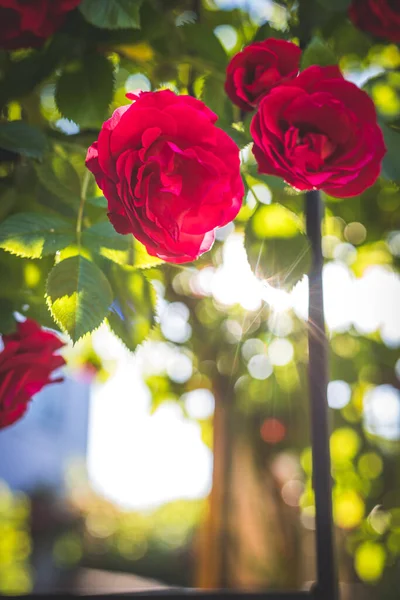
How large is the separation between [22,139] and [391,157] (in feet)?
1.47

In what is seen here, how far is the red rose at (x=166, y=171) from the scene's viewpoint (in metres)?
0.49

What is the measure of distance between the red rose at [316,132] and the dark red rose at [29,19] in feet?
1.10

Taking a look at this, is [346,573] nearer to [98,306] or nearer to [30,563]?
[98,306]

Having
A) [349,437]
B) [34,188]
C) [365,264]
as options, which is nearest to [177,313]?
[365,264]

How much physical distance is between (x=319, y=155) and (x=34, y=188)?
16.6 inches

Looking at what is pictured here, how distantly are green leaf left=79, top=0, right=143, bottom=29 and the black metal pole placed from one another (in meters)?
0.31

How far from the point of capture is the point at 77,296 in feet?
1.86

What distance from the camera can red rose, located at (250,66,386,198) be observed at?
0.53 meters

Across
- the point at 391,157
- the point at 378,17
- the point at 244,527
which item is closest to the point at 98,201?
the point at 391,157

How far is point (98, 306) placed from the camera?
0.57 m

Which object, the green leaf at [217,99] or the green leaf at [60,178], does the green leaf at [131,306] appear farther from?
the green leaf at [217,99]

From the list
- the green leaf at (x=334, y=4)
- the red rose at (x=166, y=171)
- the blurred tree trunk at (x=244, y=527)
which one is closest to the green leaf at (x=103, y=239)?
the red rose at (x=166, y=171)

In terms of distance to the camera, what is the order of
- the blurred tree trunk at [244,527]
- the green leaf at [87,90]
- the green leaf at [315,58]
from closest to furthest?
the green leaf at [315,58]
the green leaf at [87,90]
the blurred tree trunk at [244,527]

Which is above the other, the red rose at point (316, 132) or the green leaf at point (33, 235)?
the red rose at point (316, 132)
